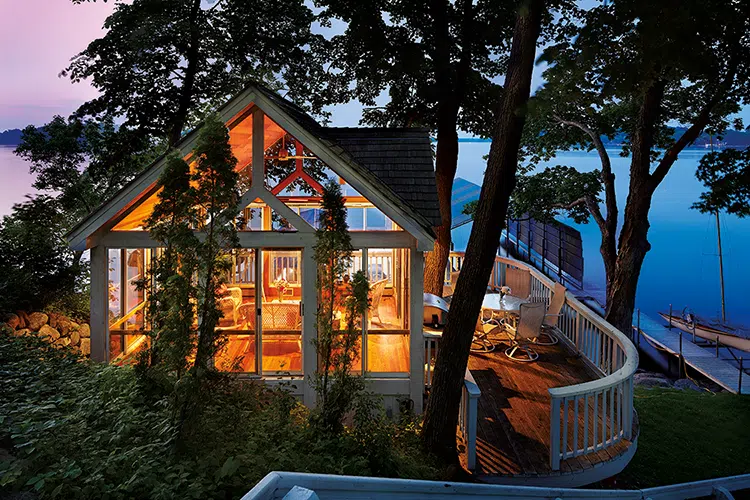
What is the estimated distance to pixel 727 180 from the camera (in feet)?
38.9

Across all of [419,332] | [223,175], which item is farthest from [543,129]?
[223,175]

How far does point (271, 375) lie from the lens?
25.7 ft

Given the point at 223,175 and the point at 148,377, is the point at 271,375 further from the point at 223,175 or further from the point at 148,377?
the point at 223,175

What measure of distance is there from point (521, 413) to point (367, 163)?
4.89 metres

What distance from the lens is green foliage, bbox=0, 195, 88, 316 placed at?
10562 mm

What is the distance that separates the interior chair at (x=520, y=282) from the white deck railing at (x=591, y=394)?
11.7 inches

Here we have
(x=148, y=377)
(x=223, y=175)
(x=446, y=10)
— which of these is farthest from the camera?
(x=446, y=10)

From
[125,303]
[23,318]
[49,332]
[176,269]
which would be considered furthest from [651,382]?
[23,318]

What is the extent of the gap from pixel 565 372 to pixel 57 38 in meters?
22.1

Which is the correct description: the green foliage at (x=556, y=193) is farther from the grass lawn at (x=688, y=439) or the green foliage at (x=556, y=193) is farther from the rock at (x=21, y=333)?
the rock at (x=21, y=333)

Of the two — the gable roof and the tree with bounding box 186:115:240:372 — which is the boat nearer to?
the gable roof

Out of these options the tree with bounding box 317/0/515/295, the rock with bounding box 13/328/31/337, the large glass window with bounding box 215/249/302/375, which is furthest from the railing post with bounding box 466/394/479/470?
the tree with bounding box 317/0/515/295

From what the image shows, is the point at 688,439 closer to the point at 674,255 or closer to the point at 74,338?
the point at 74,338

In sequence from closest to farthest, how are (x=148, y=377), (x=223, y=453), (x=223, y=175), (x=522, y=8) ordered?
(x=223, y=453) → (x=223, y=175) → (x=522, y=8) → (x=148, y=377)
